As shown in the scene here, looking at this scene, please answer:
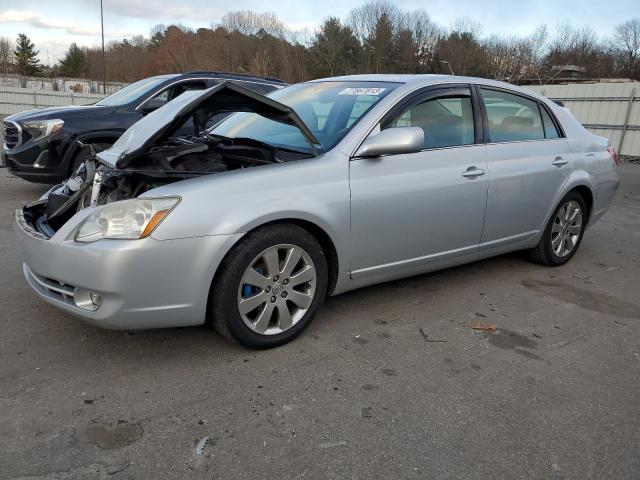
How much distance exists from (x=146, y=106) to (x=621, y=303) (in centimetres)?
583

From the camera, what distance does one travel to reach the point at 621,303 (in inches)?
162

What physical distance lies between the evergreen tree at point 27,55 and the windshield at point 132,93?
84.7 m

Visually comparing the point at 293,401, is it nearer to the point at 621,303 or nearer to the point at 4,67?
the point at 621,303

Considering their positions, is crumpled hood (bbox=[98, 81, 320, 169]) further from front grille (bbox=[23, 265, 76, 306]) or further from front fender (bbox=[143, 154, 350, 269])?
front grille (bbox=[23, 265, 76, 306])

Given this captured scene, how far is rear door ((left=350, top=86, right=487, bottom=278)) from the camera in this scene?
3291 mm

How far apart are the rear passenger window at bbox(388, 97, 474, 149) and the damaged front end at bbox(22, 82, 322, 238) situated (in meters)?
0.79

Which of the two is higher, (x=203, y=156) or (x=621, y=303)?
(x=203, y=156)

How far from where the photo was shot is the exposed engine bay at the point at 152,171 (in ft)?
9.76

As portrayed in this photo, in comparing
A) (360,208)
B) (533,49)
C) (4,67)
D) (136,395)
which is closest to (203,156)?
(360,208)

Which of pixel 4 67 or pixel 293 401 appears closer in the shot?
pixel 293 401

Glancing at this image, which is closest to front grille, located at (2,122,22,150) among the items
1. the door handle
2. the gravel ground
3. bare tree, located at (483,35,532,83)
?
the gravel ground

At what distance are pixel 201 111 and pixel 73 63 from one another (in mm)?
96738

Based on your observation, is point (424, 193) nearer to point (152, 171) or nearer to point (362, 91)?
point (362, 91)

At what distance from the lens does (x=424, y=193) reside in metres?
3.51
